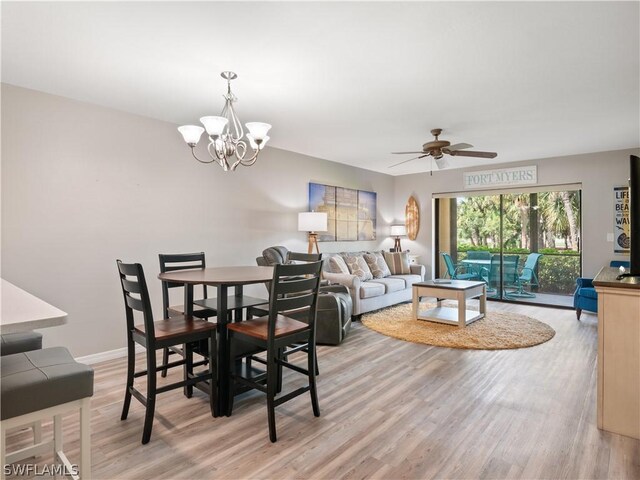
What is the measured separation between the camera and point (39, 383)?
1354mm

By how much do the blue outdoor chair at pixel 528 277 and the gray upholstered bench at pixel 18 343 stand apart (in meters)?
6.51

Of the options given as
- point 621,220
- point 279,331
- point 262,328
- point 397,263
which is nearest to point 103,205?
point 262,328

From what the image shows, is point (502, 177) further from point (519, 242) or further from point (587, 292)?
point (587, 292)

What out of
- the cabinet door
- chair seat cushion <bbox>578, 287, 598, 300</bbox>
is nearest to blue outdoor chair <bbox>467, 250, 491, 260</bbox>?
chair seat cushion <bbox>578, 287, 598, 300</bbox>

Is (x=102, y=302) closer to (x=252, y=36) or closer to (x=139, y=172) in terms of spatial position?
(x=139, y=172)

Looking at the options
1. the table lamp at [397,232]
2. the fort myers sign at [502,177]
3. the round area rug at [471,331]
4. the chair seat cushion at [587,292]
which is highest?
the fort myers sign at [502,177]

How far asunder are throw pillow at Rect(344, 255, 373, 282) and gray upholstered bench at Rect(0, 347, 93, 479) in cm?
404

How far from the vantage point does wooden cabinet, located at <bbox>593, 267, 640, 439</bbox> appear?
2.10m

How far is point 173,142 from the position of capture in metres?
3.88

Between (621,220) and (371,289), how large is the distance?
369cm

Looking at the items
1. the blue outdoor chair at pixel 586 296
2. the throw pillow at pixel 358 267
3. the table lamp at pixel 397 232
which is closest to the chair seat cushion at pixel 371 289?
the throw pillow at pixel 358 267

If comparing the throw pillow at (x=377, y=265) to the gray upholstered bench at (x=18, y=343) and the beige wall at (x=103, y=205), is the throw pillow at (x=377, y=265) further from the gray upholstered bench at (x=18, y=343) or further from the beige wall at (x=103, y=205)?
the gray upholstered bench at (x=18, y=343)

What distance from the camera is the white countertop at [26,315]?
3.51ft

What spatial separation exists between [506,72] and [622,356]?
207 centimetres
